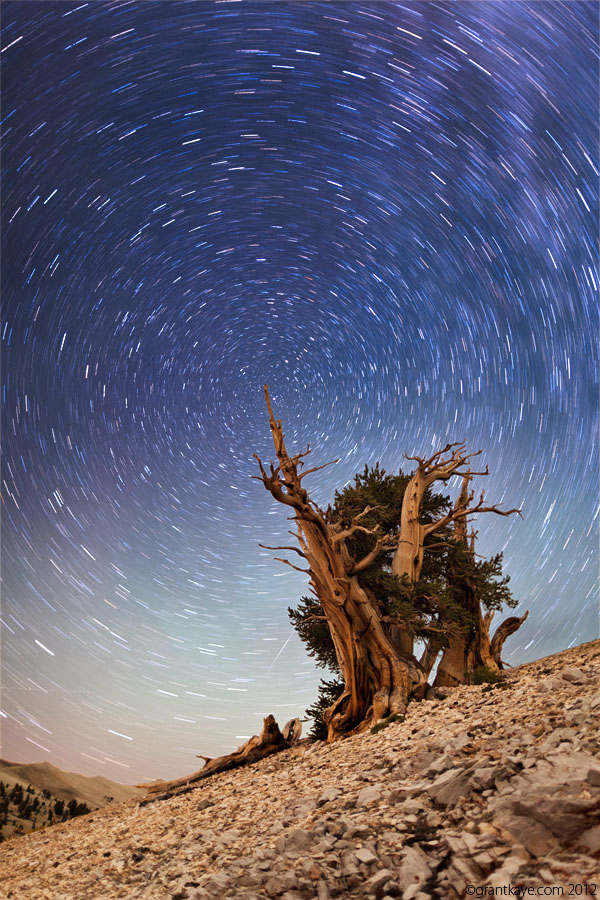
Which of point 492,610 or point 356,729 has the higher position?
point 492,610

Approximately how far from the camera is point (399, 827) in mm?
4176

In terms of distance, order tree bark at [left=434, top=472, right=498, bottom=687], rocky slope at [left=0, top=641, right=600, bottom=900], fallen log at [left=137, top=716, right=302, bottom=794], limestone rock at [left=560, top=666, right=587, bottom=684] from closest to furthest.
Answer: rocky slope at [left=0, top=641, right=600, bottom=900], limestone rock at [left=560, top=666, right=587, bottom=684], fallen log at [left=137, top=716, right=302, bottom=794], tree bark at [left=434, top=472, right=498, bottom=687]

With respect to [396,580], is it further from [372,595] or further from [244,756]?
[244,756]

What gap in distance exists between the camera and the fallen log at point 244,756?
12328 mm

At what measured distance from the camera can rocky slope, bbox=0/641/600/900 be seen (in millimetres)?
3289

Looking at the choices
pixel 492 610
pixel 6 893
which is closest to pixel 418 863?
pixel 6 893

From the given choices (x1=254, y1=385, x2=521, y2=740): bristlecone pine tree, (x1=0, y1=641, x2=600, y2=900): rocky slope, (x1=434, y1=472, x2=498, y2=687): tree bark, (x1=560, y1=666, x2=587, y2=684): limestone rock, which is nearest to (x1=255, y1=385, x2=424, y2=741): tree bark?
(x1=254, y1=385, x2=521, y2=740): bristlecone pine tree

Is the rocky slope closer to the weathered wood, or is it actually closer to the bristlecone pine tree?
the bristlecone pine tree

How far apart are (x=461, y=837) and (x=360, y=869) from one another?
85 centimetres

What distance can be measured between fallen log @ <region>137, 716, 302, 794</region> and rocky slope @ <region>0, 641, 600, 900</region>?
4.07 metres

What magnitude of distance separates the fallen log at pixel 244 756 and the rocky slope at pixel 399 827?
160 inches

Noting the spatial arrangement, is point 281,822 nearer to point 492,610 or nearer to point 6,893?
point 6,893

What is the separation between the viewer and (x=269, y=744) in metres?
13.0

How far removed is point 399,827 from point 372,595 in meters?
10.6
